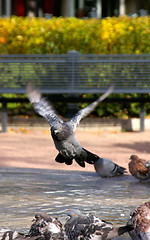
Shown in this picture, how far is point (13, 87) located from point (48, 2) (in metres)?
16.1

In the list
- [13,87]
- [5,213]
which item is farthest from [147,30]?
[5,213]

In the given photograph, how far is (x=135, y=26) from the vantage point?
1366 cm

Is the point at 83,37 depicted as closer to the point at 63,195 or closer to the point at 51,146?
the point at 51,146

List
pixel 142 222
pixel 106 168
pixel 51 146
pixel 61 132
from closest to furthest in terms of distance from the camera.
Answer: pixel 142 222 → pixel 61 132 → pixel 106 168 → pixel 51 146

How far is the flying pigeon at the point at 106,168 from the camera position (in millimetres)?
7488

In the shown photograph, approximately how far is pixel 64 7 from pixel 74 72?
15.2 m

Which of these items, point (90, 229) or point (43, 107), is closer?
point (90, 229)

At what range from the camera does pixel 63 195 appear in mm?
6719

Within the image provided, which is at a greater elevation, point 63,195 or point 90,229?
point 90,229

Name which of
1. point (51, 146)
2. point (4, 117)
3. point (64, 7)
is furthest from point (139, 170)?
point (64, 7)

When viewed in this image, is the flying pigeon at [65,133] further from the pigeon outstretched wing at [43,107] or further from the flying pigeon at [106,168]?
the flying pigeon at [106,168]

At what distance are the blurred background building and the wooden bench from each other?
44.6 ft

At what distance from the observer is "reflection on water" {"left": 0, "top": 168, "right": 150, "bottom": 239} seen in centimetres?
591

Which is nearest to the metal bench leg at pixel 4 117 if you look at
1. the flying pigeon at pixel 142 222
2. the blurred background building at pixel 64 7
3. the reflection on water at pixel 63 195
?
the reflection on water at pixel 63 195
